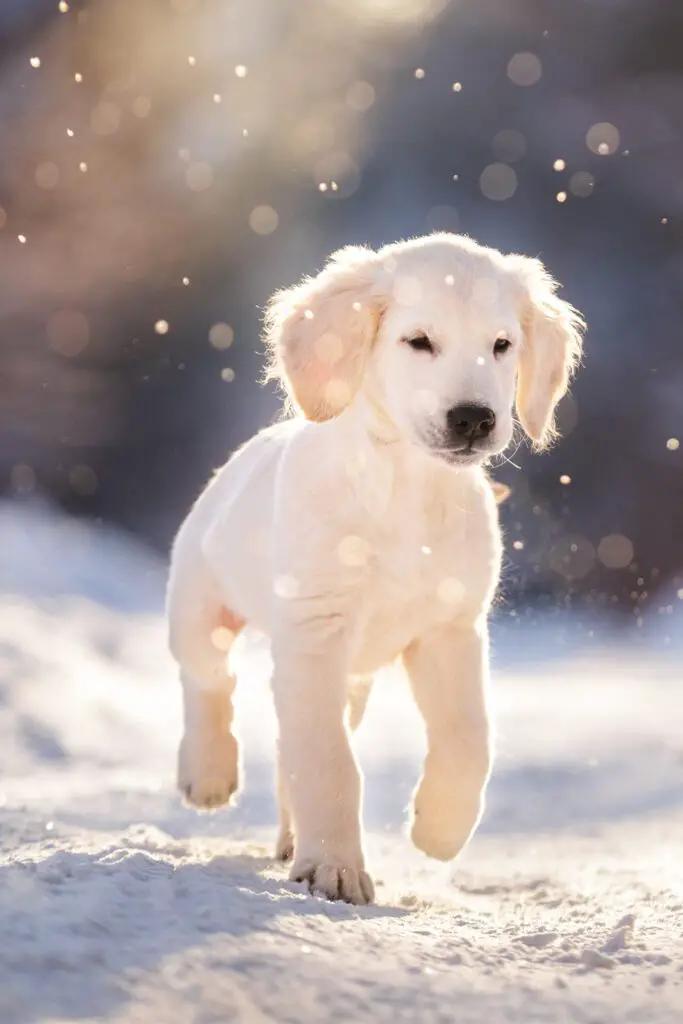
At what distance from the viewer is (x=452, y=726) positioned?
419cm

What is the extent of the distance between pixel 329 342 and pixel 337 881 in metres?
1.64

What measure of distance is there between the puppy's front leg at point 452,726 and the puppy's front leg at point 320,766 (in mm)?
428

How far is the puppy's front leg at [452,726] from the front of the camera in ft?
13.7

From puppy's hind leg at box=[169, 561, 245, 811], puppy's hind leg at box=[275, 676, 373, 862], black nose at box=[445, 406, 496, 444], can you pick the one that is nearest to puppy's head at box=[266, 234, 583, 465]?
black nose at box=[445, 406, 496, 444]

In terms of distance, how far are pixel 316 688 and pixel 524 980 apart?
132cm

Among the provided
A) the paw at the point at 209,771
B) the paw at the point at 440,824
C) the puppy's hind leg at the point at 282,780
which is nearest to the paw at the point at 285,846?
the puppy's hind leg at the point at 282,780

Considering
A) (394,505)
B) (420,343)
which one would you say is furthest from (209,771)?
(420,343)

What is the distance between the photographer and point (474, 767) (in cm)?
419

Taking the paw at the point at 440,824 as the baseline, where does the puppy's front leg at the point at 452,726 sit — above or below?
above

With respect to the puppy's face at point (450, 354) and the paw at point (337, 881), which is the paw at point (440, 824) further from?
the puppy's face at point (450, 354)

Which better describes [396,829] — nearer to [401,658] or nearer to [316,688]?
[401,658]

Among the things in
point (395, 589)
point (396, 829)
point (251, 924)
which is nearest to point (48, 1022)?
point (251, 924)

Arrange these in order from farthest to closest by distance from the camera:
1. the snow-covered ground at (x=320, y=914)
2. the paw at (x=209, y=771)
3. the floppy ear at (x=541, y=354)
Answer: the paw at (x=209, y=771) → the floppy ear at (x=541, y=354) → the snow-covered ground at (x=320, y=914)

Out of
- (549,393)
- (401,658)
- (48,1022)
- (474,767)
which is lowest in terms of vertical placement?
(48,1022)
